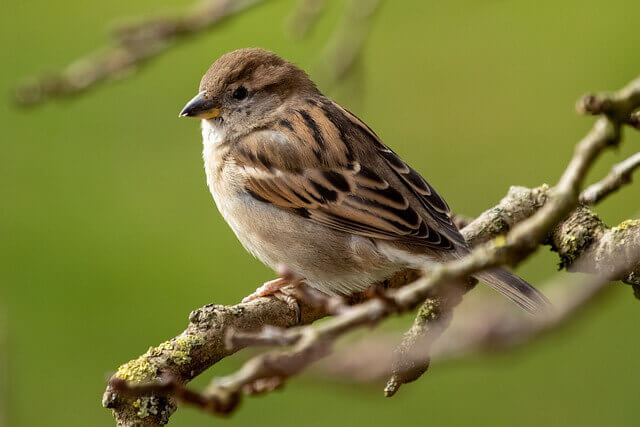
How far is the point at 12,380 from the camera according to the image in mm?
2527

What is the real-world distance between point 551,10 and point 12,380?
4.22 meters

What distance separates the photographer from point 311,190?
3.46 meters

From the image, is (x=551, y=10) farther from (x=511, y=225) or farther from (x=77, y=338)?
(x=77, y=338)

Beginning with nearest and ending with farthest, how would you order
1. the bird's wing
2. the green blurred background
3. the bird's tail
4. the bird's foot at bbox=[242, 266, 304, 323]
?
1. the bird's tail
2. the bird's foot at bbox=[242, 266, 304, 323]
3. the bird's wing
4. the green blurred background

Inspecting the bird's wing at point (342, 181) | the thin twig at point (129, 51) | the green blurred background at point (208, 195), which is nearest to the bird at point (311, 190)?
the bird's wing at point (342, 181)

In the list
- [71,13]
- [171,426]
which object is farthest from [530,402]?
[71,13]

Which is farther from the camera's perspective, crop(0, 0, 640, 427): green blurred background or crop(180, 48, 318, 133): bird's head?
crop(0, 0, 640, 427): green blurred background

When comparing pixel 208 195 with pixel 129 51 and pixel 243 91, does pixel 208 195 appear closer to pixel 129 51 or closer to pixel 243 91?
pixel 243 91

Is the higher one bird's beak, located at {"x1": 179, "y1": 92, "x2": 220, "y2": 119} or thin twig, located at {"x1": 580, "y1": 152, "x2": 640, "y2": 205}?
bird's beak, located at {"x1": 179, "y1": 92, "x2": 220, "y2": 119}

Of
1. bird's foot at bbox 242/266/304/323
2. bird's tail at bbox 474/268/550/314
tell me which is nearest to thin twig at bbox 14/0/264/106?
bird's foot at bbox 242/266/304/323

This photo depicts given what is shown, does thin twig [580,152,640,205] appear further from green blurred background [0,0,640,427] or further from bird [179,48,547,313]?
green blurred background [0,0,640,427]

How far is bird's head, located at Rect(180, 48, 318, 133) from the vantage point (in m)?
3.76

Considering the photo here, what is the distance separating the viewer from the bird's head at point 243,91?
148 inches

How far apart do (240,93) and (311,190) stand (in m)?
0.61
